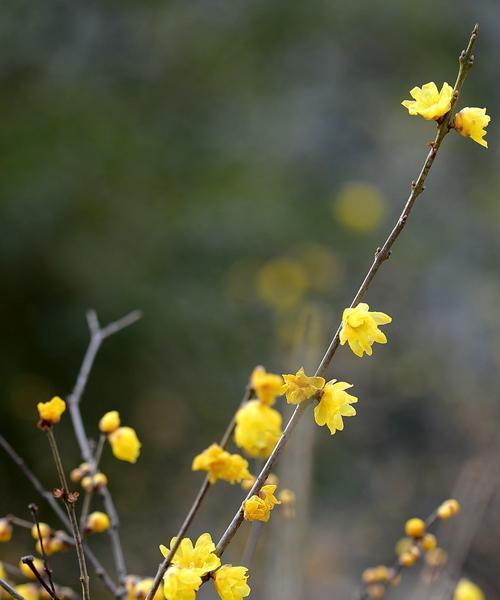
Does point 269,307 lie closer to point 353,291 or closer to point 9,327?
point 353,291

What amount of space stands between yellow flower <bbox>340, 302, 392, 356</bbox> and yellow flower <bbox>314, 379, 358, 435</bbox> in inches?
1.3

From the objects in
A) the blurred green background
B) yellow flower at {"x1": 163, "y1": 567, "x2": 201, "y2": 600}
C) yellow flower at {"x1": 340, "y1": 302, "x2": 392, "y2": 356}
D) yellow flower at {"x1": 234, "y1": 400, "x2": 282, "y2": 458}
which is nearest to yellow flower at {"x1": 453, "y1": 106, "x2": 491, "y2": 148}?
yellow flower at {"x1": 340, "y1": 302, "x2": 392, "y2": 356}

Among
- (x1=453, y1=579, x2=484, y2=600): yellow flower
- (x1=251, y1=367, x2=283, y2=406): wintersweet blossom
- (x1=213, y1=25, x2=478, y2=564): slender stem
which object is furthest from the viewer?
(x1=453, y1=579, x2=484, y2=600): yellow flower

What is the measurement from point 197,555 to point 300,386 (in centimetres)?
16

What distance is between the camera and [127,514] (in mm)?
2340

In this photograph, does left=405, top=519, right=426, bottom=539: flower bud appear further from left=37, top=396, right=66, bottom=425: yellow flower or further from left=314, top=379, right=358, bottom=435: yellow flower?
left=37, top=396, right=66, bottom=425: yellow flower

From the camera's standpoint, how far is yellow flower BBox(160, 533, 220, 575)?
56 cm

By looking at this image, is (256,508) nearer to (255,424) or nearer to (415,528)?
(255,424)

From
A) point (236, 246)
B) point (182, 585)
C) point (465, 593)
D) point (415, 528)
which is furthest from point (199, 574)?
point (236, 246)

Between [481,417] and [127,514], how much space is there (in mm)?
1321

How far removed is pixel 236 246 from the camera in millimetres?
2963

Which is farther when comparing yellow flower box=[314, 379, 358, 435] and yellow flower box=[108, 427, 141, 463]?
yellow flower box=[108, 427, 141, 463]

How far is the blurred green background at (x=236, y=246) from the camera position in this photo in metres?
2.39

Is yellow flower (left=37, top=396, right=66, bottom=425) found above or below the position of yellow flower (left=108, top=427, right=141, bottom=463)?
below
